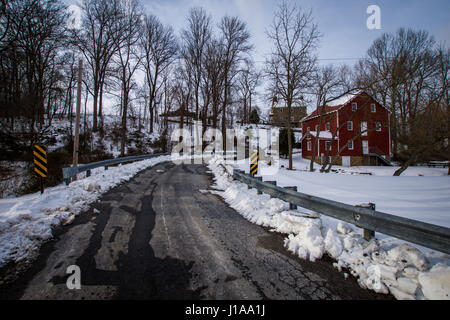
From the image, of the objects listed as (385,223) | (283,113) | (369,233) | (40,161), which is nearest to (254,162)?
(369,233)

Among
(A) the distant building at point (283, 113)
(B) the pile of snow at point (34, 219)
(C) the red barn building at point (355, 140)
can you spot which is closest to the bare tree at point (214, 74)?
(A) the distant building at point (283, 113)

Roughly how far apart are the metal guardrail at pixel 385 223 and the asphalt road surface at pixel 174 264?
2.89 feet

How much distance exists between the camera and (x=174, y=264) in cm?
292

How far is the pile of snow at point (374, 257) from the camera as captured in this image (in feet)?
7.16

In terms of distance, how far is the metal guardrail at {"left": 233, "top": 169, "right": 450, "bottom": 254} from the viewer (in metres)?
2.36

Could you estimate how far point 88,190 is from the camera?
6805 mm

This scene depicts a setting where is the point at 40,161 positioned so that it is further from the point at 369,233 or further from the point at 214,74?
the point at 214,74

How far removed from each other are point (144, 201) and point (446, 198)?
956cm

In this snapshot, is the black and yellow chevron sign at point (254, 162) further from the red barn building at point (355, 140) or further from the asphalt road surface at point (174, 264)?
the red barn building at point (355, 140)

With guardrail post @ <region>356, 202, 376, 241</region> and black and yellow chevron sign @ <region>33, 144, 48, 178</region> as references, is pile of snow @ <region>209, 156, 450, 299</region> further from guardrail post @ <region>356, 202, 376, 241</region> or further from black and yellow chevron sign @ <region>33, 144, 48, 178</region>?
black and yellow chevron sign @ <region>33, 144, 48, 178</region>

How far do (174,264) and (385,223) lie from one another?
3057mm

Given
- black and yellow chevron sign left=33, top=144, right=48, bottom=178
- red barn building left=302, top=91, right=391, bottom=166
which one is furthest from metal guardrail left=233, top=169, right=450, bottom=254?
red barn building left=302, top=91, right=391, bottom=166
